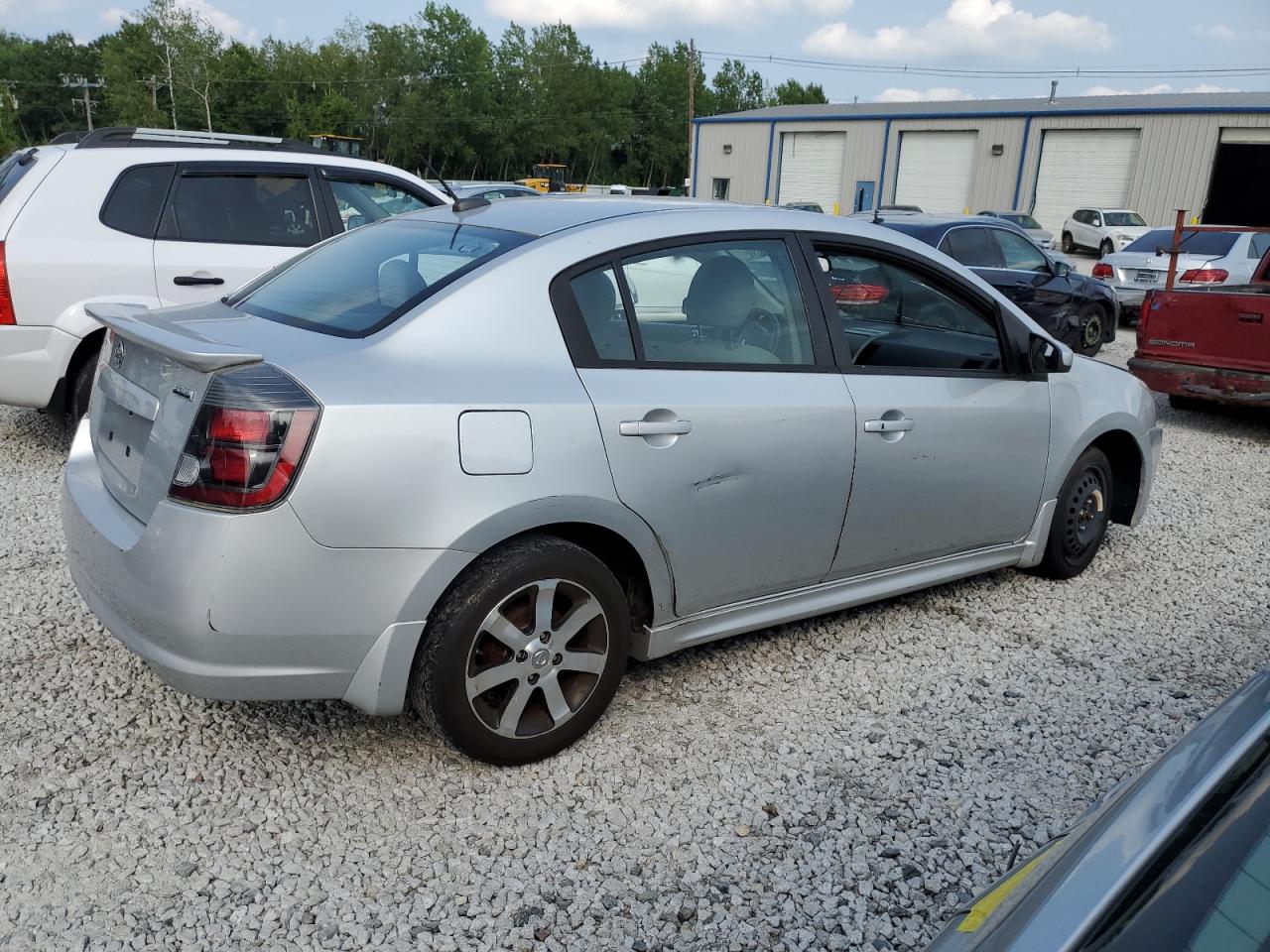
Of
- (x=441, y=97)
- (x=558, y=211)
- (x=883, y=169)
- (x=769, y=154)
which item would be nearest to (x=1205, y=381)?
(x=558, y=211)

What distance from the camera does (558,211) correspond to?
3555 mm

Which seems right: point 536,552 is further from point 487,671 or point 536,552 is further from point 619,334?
point 619,334

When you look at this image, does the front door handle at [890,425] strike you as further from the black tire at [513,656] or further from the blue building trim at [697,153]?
the blue building trim at [697,153]

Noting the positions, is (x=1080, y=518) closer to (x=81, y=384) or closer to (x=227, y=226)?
(x=227, y=226)

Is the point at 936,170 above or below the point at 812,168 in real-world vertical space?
above

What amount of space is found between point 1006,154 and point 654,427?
4248 centimetres

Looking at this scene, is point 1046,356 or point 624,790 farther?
point 1046,356

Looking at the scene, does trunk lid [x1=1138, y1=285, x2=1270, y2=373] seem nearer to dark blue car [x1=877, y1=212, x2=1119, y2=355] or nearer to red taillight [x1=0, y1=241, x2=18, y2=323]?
dark blue car [x1=877, y1=212, x2=1119, y2=355]

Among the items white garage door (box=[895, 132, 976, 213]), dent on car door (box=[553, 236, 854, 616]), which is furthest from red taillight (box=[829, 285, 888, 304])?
white garage door (box=[895, 132, 976, 213])

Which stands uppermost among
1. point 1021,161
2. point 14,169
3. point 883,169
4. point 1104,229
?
point 1021,161

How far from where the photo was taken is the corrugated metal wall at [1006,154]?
120ft

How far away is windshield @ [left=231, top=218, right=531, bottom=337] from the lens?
10.1 ft

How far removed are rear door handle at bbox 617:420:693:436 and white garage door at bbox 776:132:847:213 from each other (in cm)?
4544

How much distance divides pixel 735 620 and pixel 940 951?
6.88 feet
